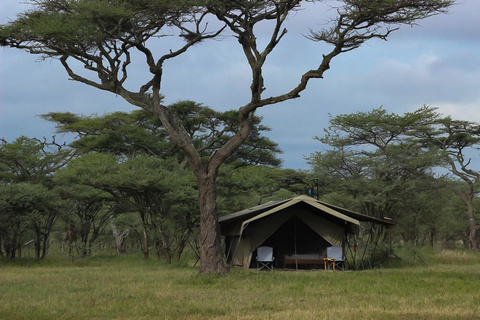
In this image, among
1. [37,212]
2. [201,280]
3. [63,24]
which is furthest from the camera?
[37,212]

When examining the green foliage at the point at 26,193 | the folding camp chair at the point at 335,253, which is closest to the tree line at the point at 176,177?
the green foliage at the point at 26,193

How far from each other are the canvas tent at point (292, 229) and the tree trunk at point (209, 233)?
2.61 meters

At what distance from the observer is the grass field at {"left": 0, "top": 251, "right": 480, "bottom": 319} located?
9750 millimetres

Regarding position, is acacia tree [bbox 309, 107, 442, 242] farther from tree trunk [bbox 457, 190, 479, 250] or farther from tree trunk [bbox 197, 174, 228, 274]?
tree trunk [bbox 197, 174, 228, 274]

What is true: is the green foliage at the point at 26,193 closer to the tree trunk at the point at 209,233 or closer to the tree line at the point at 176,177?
the tree line at the point at 176,177

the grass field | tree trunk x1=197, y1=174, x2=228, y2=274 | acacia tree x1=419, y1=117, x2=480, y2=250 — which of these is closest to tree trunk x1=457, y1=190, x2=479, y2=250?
acacia tree x1=419, y1=117, x2=480, y2=250

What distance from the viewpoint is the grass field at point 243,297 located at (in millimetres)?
9750

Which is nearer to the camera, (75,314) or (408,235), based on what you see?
(75,314)

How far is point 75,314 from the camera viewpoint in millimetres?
9859

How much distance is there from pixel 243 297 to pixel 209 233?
222 inches

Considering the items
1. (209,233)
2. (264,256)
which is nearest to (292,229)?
(264,256)

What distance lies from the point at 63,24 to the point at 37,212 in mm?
10695

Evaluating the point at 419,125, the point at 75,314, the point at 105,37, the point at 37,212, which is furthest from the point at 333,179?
the point at 75,314

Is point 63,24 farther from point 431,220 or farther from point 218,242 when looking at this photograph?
point 431,220
